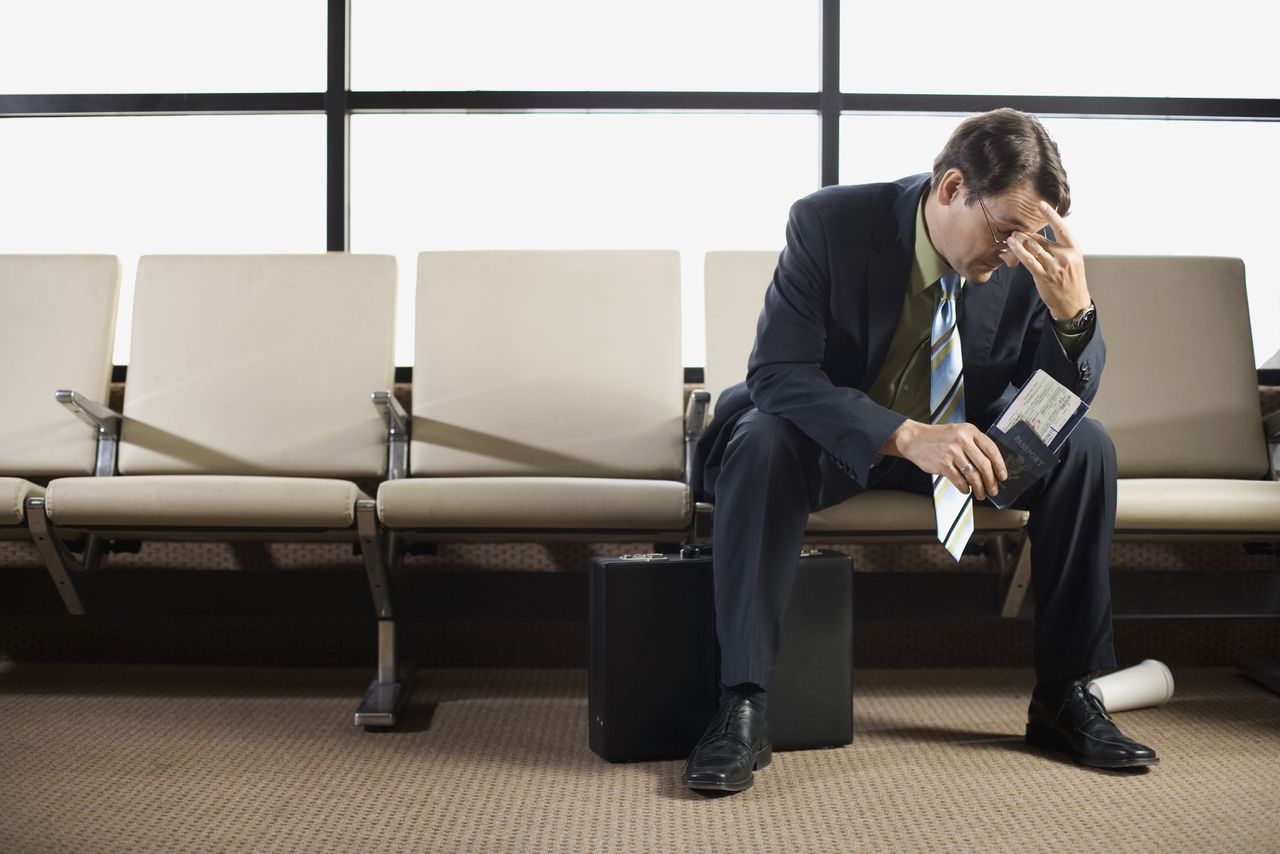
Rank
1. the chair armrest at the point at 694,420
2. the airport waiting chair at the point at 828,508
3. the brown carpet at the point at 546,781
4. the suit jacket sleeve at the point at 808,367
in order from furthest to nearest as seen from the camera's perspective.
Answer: the chair armrest at the point at 694,420 < the airport waiting chair at the point at 828,508 < the suit jacket sleeve at the point at 808,367 < the brown carpet at the point at 546,781

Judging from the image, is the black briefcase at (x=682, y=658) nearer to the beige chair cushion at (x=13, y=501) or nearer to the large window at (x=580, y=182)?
the beige chair cushion at (x=13, y=501)

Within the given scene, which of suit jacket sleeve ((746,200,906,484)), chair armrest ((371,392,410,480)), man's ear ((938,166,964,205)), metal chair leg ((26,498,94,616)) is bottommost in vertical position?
metal chair leg ((26,498,94,616))

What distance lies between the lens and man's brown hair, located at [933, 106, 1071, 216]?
1447 mm

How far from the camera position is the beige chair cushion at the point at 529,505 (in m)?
1.73

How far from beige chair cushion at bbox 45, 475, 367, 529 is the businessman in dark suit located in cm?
65

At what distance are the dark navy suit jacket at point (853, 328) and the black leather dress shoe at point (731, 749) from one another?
1.22 ft

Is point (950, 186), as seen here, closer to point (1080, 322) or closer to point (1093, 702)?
point (1080, 322)

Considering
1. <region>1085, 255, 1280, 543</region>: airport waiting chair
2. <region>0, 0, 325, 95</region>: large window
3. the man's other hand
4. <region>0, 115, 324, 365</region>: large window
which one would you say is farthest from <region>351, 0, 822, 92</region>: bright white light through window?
the man's other hand

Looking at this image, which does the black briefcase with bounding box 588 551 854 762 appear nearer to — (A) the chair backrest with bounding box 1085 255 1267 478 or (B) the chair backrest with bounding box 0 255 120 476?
(A) the chair backrest with bounding box 1085 255 1267 478

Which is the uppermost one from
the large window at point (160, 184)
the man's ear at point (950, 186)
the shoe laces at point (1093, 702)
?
the large window at point (160, 184)

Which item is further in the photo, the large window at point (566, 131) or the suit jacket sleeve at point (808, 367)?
the large window at point (566, 131)

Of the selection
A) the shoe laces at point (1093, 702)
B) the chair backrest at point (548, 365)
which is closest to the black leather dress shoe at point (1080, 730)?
the shoe laces at point (1093, 702)

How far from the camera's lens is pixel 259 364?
7.38ft

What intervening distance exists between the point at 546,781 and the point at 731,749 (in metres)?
0.28
